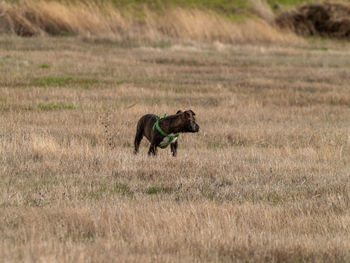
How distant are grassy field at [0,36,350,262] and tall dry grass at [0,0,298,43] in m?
7.75

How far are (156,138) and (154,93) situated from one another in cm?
744

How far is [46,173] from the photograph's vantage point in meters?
8.27

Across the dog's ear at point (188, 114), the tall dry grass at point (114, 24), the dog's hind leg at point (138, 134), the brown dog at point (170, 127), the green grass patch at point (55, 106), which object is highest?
the dog's ear at point (188, 114)

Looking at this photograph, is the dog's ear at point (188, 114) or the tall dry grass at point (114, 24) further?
the tall dry grass at point (114, 24)

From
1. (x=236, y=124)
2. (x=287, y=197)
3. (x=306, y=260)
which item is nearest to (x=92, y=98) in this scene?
(x=236, y=124)

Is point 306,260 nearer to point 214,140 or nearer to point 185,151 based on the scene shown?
point 185,151

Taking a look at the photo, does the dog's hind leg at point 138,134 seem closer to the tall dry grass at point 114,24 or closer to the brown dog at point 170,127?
the brown dog at point 170,127

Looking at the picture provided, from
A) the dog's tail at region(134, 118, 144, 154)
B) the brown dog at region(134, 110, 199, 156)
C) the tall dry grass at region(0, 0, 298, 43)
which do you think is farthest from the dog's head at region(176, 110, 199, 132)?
the tall dry grass at region(0, 0, 298, 43)

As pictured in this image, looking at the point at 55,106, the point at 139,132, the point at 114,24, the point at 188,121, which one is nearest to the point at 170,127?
the point at 188,121

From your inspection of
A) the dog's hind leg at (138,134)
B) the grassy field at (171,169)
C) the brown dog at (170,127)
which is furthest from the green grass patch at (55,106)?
the brown dog at (170,127)

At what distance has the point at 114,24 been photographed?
29.2 m

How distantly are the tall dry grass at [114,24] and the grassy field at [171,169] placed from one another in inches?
305

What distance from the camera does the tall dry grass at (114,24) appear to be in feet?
92.5

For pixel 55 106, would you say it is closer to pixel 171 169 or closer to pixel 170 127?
pixel 170 127
